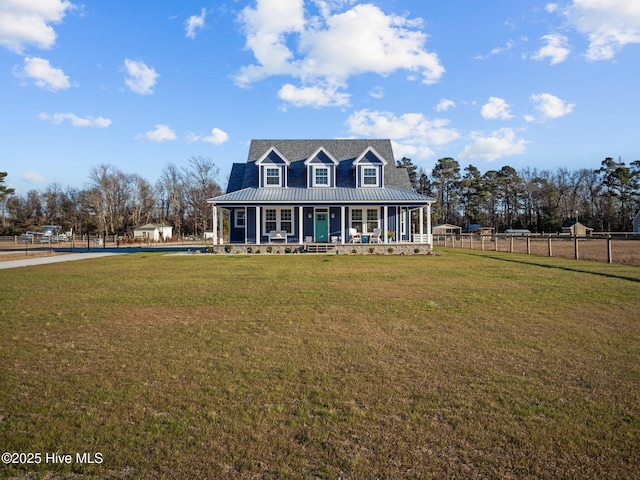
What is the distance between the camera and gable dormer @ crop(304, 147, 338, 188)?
92.0ft

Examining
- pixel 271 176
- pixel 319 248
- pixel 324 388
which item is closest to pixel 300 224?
pixel 319 248

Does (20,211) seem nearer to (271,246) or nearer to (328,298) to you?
(271,246)

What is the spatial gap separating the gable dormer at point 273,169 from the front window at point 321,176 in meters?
2.10

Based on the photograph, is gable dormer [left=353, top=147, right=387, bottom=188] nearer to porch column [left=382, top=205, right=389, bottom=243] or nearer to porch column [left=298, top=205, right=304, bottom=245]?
porch column [left=382, top=205, right=389, bottom=243]

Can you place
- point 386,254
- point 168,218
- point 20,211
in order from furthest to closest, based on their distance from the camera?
point 168,218, point 20,211, point 386,254

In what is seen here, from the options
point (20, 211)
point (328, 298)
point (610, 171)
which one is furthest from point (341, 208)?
point (20, 211)

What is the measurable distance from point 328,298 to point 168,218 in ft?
242

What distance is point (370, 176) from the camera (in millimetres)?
28188

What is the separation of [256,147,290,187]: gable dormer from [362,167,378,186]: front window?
212 inches

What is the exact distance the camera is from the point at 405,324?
675cm

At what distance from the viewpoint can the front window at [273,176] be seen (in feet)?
92.6

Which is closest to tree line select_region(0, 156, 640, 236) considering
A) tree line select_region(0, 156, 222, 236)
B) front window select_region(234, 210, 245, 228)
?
tree line select_region(0, 156, 222, 236)

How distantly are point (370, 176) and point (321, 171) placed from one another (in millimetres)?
3419

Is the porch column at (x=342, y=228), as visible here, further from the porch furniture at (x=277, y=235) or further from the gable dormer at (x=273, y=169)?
the gable dormer at (x=273, y=169)
